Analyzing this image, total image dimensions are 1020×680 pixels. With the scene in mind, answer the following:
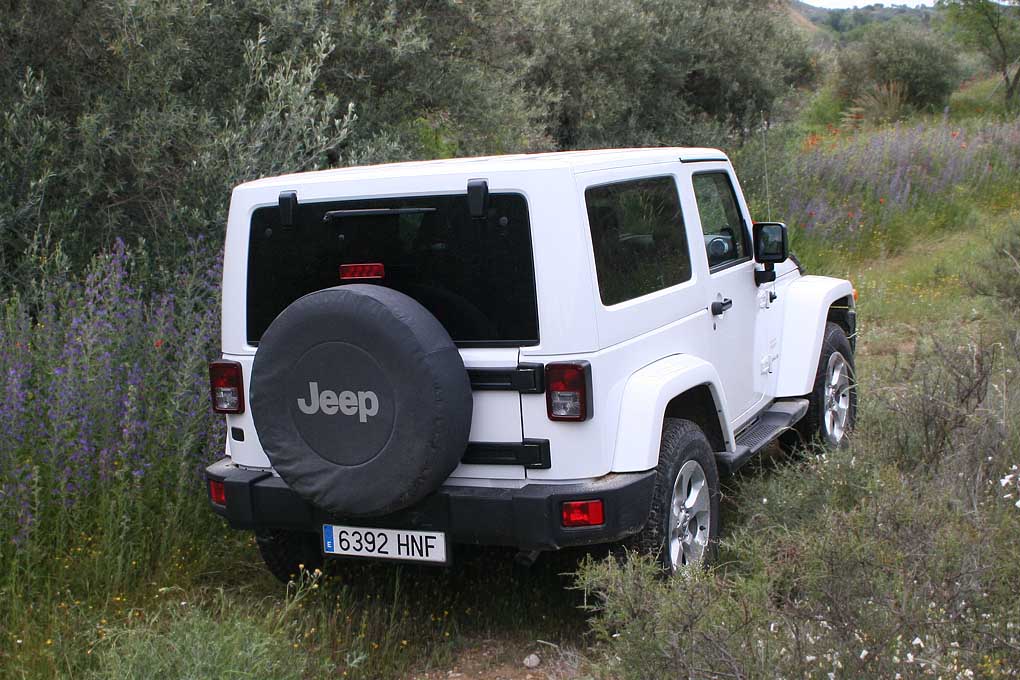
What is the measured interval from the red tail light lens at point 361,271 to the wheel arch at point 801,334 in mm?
2695

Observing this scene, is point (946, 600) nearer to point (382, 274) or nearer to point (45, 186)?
point (382, 274)

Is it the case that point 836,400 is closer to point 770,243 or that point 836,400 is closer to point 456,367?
point 770,243

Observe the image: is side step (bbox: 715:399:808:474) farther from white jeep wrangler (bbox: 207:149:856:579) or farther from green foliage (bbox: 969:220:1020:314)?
green foliage (bbox: 969:220:1020:314)

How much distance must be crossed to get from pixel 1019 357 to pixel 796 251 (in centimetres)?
685

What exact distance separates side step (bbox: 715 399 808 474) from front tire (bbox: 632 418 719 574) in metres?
0.18

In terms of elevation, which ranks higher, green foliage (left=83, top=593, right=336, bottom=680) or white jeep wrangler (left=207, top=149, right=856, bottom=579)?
white jeep wrangler (left=207, top=149, right=856, bottom=579)

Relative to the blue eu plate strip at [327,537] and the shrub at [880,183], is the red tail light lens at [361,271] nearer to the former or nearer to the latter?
the blue eu plate strip at [327,537]

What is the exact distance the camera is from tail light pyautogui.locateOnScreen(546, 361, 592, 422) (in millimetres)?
3633

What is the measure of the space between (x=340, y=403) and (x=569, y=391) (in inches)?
30.8

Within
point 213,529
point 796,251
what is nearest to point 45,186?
point 213,529

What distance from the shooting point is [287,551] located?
4.49 meters

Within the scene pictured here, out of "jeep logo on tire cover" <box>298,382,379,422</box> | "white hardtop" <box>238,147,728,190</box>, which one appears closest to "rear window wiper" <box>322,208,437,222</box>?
"white hardtop" <box>238,147,728,190</box>

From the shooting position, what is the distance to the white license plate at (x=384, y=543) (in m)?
3.84

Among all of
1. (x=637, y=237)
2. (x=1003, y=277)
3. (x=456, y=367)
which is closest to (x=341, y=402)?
(x=456, y=367)
